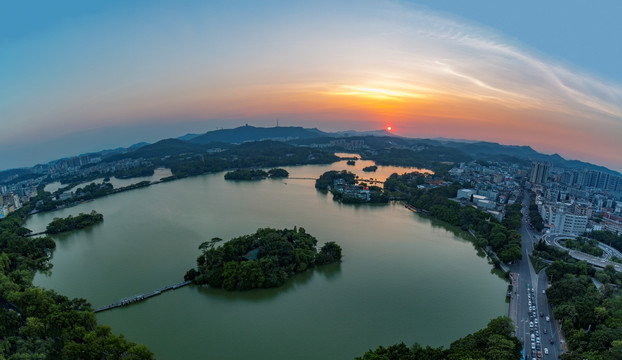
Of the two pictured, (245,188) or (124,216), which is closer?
(124,216)

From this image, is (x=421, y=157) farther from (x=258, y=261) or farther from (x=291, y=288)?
(x=258, y=261)

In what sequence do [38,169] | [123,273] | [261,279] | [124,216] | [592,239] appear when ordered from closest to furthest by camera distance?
[261,279] < [123,273] < [592,239] < [124,216] < [38,169]

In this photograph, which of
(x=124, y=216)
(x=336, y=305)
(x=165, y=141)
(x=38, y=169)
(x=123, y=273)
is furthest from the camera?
(x=165, y=141)

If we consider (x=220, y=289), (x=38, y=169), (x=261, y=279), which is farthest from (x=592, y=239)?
(x=38, y=169)

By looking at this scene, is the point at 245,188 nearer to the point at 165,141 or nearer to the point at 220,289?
the point at 220,289

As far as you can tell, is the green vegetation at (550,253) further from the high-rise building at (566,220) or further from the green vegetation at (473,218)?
the high-rise building at (566,220)

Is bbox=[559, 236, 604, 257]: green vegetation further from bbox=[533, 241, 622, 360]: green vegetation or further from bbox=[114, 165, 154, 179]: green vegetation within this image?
bbox=[114, 165, 154, 179]: green vegetation

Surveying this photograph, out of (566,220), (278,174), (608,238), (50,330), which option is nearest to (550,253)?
(608,238)

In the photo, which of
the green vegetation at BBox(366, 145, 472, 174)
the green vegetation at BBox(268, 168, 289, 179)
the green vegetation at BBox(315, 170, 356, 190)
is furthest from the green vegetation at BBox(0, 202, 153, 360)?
the green vegetation at BBox(366, 145, 472, 174)
